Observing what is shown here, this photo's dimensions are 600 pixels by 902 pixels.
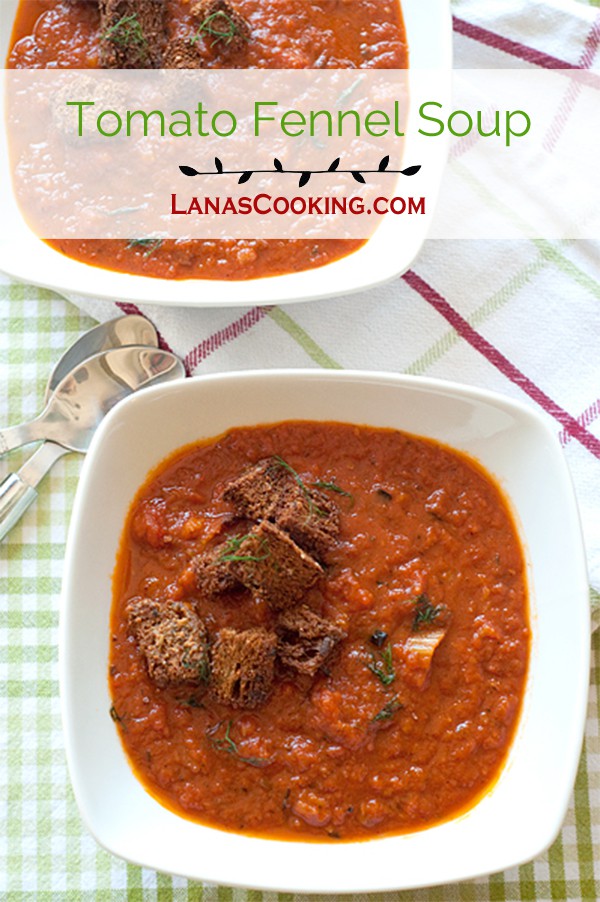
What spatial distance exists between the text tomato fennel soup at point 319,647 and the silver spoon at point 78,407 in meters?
0.49

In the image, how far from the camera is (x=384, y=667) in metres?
3.53

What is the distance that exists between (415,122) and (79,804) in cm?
245

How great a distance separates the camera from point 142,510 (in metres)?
3.67

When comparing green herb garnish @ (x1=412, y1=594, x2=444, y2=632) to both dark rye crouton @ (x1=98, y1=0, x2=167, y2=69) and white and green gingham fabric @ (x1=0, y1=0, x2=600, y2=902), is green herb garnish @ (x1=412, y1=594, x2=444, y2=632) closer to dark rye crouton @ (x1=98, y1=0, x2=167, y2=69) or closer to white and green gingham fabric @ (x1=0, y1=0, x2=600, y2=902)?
white and green gingham fabric @ (x1=0, y1=0, x2=600, y2=902)

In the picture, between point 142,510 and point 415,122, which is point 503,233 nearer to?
point 415,122

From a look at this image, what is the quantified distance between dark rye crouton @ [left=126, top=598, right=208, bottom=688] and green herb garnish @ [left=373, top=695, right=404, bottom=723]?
538mm

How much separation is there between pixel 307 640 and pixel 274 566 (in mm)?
242

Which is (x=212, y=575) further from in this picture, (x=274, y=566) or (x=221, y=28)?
(x=221, y=28)

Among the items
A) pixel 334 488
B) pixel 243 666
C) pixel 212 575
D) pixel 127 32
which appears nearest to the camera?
pixel 243 666

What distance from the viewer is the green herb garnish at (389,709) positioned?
3492 mm

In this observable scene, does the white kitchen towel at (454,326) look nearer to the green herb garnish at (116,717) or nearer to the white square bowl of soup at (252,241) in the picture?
the white square bowl of soup at (252,241)

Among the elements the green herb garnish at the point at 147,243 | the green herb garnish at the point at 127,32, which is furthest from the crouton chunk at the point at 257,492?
the green herb garnish at the point at 127,32

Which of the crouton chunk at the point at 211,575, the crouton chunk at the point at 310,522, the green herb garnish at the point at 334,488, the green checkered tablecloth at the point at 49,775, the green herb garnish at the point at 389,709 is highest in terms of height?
the green herb garnish at the point at 334,488

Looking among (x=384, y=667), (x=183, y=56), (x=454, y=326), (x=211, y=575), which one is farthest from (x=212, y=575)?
(x=183, y=56)
